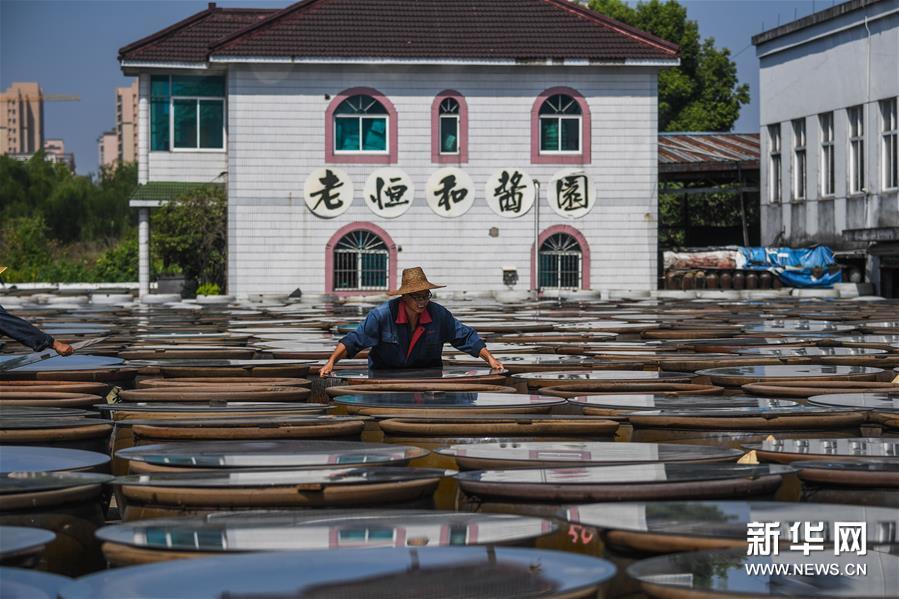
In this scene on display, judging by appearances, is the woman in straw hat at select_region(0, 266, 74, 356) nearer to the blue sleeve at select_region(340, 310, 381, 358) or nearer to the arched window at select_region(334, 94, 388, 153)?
the blue sleeve at select_region(340, 310, 381, 358)

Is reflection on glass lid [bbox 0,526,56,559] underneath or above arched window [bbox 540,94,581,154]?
underneath

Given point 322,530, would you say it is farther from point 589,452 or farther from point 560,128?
point 560,128

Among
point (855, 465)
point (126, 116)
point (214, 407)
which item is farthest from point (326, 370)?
point (126, 116)

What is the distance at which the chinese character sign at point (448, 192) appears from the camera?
103 feet

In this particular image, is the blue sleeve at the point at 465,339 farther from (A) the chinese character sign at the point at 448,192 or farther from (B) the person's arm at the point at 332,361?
(A) the chinese character sign at the point at 448,192

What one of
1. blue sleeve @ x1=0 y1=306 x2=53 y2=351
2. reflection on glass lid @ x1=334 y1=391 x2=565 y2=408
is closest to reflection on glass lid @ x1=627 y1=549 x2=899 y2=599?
reflection on glass lid @ x1=334 y1=391 x2=565 y2=408

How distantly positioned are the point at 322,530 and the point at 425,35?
2912 centimetres

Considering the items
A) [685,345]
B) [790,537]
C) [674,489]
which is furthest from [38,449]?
[685,345]

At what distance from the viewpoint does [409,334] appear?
791cm

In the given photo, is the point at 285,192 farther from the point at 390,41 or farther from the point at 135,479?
the point at 135,479

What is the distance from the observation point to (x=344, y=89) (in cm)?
3130

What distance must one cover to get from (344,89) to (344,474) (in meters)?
28.1

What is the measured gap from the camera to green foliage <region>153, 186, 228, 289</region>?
99.9ft

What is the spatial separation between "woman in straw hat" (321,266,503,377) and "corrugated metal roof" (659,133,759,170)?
26.7 metres
